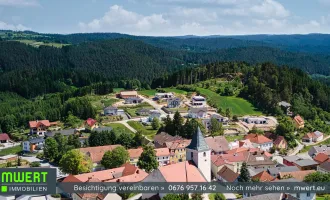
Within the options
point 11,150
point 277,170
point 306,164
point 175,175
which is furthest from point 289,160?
point 11,150

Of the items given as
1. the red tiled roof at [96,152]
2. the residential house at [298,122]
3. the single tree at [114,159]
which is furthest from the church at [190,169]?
the residential house at [298,122]

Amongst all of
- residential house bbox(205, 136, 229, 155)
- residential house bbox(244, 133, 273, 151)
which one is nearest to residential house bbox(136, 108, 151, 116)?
residential house bbox(244, 133, 273, 151)

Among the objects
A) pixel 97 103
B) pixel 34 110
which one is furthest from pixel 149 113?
pixel 34 110

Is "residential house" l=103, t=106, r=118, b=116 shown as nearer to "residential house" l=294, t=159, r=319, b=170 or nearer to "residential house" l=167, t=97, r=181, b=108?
"residential house" l=167, t=97, r=181, b=108

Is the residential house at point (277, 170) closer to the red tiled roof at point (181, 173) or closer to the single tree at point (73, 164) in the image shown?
the red tiled roof at point (181, 173)

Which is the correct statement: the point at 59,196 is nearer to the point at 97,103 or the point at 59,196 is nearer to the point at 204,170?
the point at 204,170

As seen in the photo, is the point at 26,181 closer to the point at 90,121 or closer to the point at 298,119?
the point at 90,121
